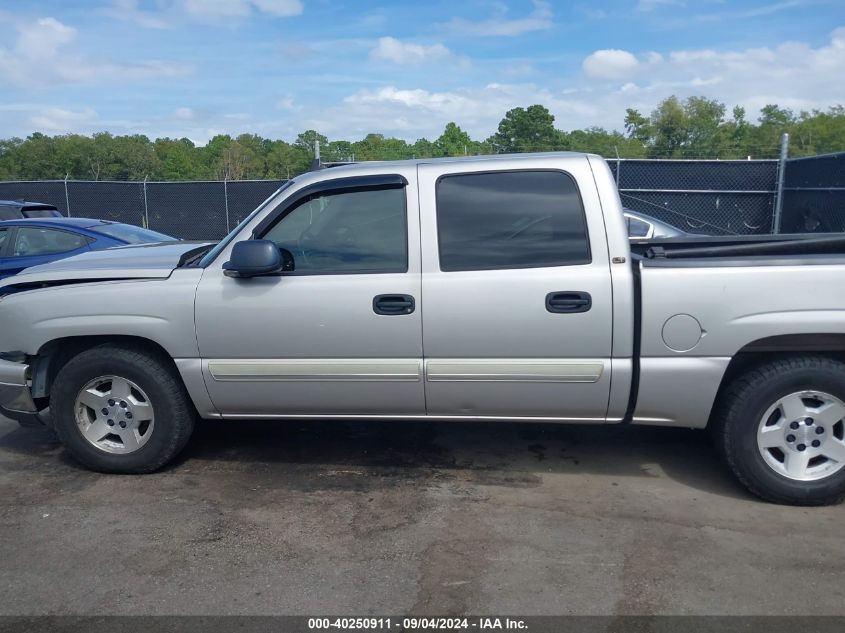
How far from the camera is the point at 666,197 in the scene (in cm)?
1559

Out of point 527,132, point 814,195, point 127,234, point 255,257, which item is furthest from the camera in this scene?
point 527,132

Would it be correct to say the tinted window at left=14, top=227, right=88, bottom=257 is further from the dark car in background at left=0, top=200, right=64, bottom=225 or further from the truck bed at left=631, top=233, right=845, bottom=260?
the truck bed at left=631, top=233, right=845, bottom=260

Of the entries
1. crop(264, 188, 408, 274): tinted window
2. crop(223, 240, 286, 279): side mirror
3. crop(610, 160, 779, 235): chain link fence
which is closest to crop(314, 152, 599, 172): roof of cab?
crop(264, 188, 408, 274): tinted window

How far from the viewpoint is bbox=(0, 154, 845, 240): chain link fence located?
13.0m

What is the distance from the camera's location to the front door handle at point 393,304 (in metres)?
4.27

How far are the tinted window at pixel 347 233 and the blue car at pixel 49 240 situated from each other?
4588mm

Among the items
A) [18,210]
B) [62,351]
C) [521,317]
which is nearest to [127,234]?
[18,210]

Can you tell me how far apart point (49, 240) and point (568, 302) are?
6976 millimetres

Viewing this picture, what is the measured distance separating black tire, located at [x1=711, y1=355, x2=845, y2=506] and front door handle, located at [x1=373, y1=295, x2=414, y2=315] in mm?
1852

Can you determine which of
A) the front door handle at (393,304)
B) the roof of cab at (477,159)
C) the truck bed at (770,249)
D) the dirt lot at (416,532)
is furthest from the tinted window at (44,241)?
the truck bed at (770,249)

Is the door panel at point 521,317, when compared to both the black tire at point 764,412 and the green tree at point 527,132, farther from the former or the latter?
the green tree at point 527,132

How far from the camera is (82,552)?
3826 millimetres

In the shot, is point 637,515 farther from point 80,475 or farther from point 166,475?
point 80,475

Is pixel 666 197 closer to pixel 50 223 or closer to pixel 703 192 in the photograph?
pixel 703 192
